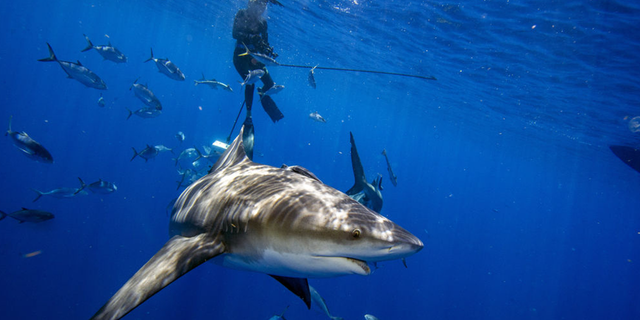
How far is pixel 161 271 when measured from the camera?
1872 millimetres

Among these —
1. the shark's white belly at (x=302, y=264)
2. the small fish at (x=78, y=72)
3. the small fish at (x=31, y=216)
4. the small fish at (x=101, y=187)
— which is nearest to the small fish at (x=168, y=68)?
the small fish at (x=78, y=72)

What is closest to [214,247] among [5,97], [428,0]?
[428,0]

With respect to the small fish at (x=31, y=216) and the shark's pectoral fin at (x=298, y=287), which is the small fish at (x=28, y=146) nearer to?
the small fish at (x=31, y=216)

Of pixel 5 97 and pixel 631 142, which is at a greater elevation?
pixel 631 142

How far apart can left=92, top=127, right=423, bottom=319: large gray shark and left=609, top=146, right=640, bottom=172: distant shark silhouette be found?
22.8 meters

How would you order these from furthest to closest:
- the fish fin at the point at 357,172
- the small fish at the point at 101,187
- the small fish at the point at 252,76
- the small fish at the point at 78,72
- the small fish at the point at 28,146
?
the small fish at the point at 101,187
the small fish at the point at 78,72
the small fish at the point at 252,76
the fish fin at the point at 357,172
the small fish at the point at 28,146

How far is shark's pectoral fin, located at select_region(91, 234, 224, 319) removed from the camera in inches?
65.5

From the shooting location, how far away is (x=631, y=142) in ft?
67.2

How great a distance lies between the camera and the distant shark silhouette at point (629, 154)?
17.3 meters

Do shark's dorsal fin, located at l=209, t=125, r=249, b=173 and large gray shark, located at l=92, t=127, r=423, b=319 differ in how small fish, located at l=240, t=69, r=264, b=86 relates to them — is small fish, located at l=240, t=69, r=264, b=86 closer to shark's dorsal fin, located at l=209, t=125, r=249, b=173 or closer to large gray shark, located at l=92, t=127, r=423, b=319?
shark's dorsal fin, located at l=209, t=125, r=249, b=173

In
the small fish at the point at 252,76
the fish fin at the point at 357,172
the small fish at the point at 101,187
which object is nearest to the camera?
the fish fin at the point at 357,172

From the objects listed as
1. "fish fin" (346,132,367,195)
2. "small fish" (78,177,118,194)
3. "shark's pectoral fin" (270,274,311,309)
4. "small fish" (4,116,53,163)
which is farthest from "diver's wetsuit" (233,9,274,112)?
"shark's pectoral fin" (270,274,311,309)

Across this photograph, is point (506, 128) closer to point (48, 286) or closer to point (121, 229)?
point (121, 229)

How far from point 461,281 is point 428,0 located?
39.6 metres
